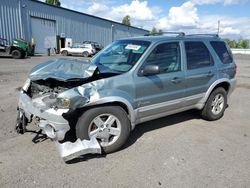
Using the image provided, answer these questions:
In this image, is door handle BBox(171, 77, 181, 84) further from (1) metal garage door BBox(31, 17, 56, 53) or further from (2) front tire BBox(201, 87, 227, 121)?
(1) metal garage door BBox(31, 17, 56, 53)

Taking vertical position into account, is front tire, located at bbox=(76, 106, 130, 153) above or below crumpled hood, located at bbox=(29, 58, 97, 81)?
below

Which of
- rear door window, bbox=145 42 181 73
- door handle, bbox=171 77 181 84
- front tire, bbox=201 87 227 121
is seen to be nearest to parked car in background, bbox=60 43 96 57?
front tire, bbox=201 87 227 121

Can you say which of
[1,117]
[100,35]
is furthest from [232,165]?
[100,35]

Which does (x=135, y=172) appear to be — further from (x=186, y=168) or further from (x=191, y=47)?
(x=191, y=47)

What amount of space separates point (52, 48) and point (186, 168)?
2724 cm

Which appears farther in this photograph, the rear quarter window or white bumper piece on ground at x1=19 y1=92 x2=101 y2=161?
the rear quarter window

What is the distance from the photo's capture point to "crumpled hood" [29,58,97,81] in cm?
349

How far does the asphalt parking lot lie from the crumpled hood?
1164 millimetres

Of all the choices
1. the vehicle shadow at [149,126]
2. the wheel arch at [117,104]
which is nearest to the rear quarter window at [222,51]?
the vehicle shadow at [149,126]

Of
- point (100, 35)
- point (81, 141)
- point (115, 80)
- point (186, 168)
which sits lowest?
point (186, 168)

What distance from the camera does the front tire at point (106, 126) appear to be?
11.1 feet

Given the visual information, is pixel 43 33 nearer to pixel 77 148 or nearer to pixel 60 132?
pixel 60 132

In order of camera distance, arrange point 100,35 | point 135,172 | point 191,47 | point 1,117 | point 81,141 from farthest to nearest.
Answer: point 100,35 < point 1,117 < point 191,47 < point 81,141 < point 135,172

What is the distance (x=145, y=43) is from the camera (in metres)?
4.17
